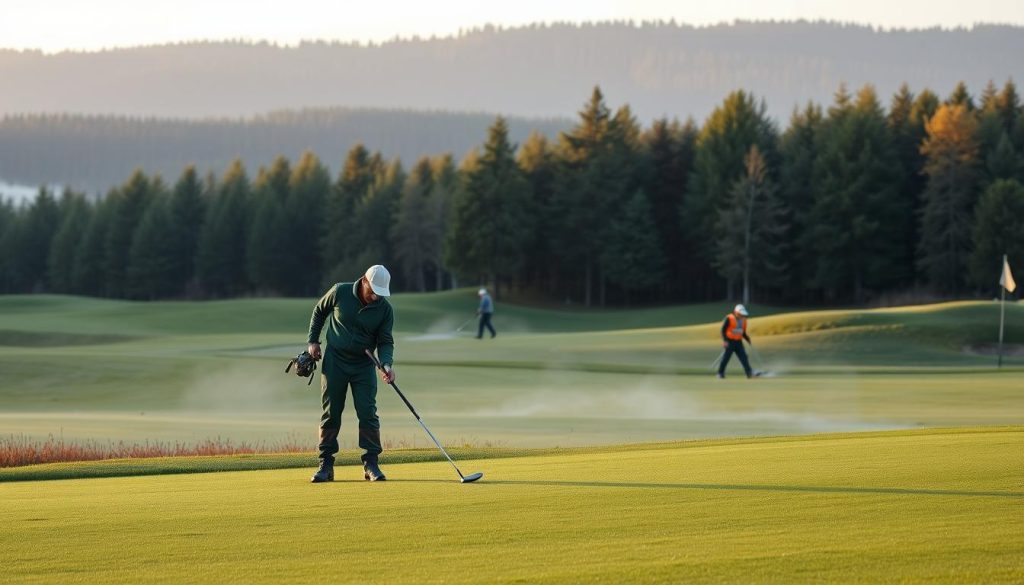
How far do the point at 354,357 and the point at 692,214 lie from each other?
8023 centimetres

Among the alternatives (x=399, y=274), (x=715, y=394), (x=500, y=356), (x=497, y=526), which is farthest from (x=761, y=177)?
(x=497, y=526)

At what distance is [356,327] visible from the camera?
14133mm

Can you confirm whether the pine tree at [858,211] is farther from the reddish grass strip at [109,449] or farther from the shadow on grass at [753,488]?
the shadow on grass at [753,488]

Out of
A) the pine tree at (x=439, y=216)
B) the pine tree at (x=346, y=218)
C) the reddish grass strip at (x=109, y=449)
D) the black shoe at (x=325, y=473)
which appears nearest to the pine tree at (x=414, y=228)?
the pine tree at (x=439, y=216)

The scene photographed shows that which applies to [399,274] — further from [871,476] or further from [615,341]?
[871,476]

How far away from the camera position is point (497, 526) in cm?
996

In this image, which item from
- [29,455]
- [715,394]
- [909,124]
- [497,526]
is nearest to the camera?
[497,526]

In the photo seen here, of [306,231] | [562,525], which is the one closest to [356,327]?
[562,525]

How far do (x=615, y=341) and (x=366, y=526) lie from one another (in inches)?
1569

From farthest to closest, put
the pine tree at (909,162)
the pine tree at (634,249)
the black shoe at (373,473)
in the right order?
the pine tree at (634,249) → the pine tree at (909,162) → the black shoe at (373,473)

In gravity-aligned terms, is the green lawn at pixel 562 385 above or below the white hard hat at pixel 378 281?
below

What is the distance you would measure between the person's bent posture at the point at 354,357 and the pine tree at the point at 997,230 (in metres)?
70.9

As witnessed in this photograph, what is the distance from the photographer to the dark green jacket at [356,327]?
1411 centimetres

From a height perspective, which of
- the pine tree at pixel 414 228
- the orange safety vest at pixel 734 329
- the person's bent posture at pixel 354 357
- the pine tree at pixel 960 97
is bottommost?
the orange safety vest at pixel 734 329
